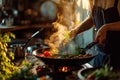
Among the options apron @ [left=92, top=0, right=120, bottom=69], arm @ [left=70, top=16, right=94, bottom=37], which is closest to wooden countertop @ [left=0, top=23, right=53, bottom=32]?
arm @ [left=70, top=16, right=94, bottom=37]

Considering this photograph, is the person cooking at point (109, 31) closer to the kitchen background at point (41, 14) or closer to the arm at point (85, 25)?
the arm at point (85, 25)

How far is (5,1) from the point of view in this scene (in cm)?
506

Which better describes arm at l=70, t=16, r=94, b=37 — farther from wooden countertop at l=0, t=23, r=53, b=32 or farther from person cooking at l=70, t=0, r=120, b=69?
wooden countertop at l=0, t=23, r=53, b=32

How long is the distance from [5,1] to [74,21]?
1.34 meters

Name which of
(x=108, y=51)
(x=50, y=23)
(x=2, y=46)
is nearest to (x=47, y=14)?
(x=50, y=23)

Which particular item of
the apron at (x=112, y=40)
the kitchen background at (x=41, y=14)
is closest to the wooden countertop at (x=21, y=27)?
the kitchen background at (x=41, y=14)

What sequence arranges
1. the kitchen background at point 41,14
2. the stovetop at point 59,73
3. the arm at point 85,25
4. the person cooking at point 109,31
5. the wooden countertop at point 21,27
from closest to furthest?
the stovetop at point 59,73, the person cooking at point 109,31, the arm at point 85,25, the wooden countertop at point 21,27, the kitchen background at point 41,14

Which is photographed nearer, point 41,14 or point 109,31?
point 109,31

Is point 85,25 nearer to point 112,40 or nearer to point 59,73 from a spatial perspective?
point 112,40

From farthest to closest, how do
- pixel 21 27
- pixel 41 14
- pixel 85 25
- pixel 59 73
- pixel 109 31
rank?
pixel 41 14, pixel 21 27, pixel 85 25, pixel 109 31, pixel 59 73

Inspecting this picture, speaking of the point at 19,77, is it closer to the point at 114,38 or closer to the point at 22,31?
the point at 114,38

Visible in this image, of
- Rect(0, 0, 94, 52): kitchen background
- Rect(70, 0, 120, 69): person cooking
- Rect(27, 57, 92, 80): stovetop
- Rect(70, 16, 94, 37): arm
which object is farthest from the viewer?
Rect(0, 0, 94, 52): kitchen background

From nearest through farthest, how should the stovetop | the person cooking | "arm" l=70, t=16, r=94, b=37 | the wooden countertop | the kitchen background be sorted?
the stovetop
the person cooking
"arm" l=70, t=16, r=94, b=37
the wooden countertop
the kitchen background

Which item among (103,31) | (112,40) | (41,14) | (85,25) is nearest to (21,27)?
(41,14)
